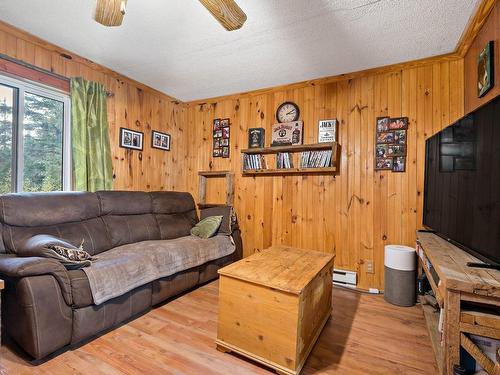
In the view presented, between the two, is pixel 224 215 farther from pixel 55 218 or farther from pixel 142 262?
pixel 55 218

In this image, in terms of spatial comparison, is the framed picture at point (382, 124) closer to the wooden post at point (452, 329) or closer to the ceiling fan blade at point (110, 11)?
the wooden post at point (452, 329)

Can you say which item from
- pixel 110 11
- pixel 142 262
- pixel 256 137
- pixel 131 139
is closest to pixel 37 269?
pixel 142 262

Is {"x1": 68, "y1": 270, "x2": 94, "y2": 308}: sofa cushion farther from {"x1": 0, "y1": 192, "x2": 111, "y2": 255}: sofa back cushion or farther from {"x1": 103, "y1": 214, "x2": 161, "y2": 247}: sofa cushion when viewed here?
{"x1": 103, "y1": 214, "x2": 161, "y2": 247}: sofa cushion

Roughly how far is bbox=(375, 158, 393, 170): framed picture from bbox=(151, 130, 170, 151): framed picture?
9.31 ft

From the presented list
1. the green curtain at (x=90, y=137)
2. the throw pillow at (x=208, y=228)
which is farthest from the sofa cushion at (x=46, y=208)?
the throw pillow at (x=208, y=228)

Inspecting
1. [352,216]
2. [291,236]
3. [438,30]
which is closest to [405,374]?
[352,216]

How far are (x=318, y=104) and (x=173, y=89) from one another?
199 centimetres

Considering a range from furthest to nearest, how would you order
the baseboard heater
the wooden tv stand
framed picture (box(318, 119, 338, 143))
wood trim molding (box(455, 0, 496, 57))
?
framed picture (box(318, 119, 338, 143)) → the baseboard heater → wood trim molding (box(455, 0, 496, 57)) → the wooden tv stand

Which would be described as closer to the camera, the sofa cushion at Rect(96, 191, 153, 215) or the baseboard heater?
the sofa cushion at Rect(96, 191, 153, 215)

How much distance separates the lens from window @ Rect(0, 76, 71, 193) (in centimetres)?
230

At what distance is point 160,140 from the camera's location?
370cm

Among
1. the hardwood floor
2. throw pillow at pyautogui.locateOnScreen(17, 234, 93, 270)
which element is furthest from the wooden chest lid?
throw pillow at pyautogui.locateOnScreen(17, 234, 93, 270)

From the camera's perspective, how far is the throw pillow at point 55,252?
66.7 inches

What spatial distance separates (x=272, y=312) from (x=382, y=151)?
2124mm
